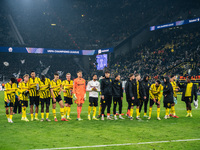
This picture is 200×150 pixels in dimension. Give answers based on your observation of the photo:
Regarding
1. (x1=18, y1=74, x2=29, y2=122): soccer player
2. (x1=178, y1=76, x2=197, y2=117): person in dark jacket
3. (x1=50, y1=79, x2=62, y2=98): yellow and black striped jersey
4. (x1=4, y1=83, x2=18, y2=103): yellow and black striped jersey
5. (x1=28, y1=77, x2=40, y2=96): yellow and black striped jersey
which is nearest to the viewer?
(x1=4, y1=83, x2=18, y2=103): yellow and black striped jersey

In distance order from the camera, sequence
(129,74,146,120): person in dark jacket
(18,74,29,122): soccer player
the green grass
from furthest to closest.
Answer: (129,74,146,120): person in dark jacket
(18,74,29,122): soccer player
the green grass

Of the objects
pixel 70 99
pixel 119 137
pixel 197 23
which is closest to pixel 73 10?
pixel 197 23

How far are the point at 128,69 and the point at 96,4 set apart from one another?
1132 inches

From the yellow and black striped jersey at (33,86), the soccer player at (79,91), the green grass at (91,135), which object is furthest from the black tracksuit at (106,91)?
the yellow and black striped jersey at (33,86)

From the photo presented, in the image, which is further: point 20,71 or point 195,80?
point 20,71

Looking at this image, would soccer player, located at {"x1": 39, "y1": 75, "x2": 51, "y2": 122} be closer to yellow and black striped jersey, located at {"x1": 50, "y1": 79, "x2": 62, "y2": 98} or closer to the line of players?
the line of players

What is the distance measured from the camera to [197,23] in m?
43.9

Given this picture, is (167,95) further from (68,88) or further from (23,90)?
(23,90)

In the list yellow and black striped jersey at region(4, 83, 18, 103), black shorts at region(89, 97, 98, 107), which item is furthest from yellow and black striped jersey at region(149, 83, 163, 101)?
yellow and black striped jersey at region(4, 83, 18, 103)

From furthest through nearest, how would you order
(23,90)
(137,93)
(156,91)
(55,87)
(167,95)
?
(167,95)
(156,91)
(137,93)
(55,87)
(23,90)

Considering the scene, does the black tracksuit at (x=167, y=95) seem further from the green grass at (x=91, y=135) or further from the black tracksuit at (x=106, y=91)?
the black tracksuit at (x=106, y=91)

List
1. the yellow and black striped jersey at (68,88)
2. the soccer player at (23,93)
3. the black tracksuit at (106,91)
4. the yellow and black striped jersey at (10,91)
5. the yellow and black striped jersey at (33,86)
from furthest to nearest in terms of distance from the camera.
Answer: the yellow and black striped jersey at (68,88) < the black tracksuit at (106,91) < the soccer player at (23,93) < the yellow and black striped jersey at (33,86) < the yellow and black striped jersey at (10,91)

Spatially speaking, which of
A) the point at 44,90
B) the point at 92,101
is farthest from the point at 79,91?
the point at 44,90

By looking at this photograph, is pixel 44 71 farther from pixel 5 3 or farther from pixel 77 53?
pixel 5 3
